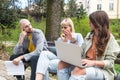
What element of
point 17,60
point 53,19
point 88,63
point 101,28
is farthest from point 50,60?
point 53,19

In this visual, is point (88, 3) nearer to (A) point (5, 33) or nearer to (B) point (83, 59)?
(A) point (5, 33)

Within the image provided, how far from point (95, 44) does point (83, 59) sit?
0.23 m

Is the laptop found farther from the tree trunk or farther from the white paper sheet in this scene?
the tree trunk

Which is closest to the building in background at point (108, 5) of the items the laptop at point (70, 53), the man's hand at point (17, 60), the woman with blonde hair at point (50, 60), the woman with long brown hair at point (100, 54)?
the man's hand at point (17, 60)

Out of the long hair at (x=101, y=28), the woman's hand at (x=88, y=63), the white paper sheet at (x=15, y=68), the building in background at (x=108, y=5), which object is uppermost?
the long hair at (x=101, y=28)

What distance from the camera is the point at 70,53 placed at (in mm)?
5398

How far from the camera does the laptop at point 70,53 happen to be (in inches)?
205

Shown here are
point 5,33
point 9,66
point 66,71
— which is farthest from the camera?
point 5,33

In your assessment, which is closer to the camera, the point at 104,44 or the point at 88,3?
the point at 104,44

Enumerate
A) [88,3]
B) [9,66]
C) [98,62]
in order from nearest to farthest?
1. [98,62]
2. [9,66]
3. [88,3]

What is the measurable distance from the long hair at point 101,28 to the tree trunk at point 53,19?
7.16 m

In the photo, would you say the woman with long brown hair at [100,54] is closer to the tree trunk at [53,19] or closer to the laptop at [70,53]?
the laptop at [70,53]

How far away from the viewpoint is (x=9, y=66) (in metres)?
6.74

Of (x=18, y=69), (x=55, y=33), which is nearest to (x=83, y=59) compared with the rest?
(x=18, y=69)
